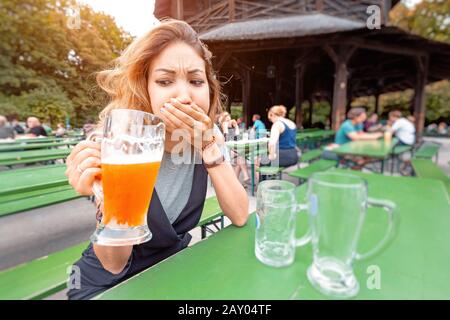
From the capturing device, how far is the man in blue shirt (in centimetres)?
74

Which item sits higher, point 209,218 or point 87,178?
point 87,178

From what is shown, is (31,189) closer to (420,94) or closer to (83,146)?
(83,146)

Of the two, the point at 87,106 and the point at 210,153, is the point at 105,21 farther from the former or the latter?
the point at 210,153

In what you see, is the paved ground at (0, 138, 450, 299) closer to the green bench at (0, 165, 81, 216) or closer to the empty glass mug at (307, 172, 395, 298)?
the green bench at (0, 165, 81, 216)

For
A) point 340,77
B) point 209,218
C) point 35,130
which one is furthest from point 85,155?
point 340,77

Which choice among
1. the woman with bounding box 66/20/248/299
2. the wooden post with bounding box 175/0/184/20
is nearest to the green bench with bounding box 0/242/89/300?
the woman with bounding box 66/20/248/299

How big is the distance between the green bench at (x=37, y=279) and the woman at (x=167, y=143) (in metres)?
0.24

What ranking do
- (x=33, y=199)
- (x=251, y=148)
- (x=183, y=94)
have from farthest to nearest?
(x=33, y=199)
(x=251, y=148)
(x=183, y=94)

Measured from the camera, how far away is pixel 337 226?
0.37 m

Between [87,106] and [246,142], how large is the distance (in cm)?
52

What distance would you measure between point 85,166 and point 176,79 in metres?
0.30

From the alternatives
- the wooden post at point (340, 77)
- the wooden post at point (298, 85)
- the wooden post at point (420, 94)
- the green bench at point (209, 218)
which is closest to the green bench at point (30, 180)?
the green bench at point (209, 218)

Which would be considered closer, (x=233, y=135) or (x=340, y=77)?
(x=233, y=135)

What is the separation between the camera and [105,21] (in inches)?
29.9
